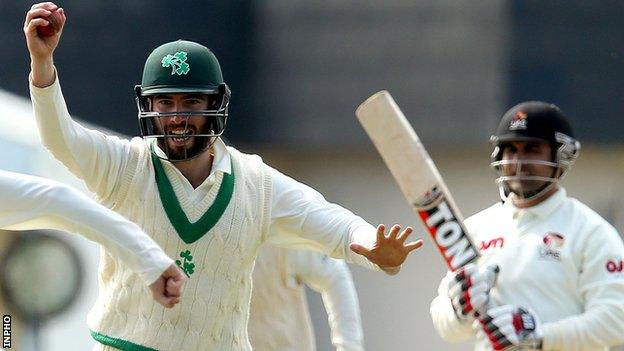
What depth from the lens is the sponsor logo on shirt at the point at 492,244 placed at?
15.8ft

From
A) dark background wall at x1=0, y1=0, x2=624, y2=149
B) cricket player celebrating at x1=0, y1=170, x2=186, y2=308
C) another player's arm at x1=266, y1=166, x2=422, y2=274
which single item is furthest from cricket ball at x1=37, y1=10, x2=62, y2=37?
dark background wall at x1=0, y1=0, x2=624, y2=149

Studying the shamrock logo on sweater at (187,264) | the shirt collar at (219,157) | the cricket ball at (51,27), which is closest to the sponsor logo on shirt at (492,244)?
the shirt collar at (219,157)

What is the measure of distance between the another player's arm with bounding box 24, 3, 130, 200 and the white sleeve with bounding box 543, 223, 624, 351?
120 centimetres

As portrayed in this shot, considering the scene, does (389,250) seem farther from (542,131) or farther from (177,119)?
(542,131)

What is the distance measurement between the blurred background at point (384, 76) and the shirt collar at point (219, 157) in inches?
152

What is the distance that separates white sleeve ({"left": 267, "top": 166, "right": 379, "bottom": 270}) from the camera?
4.58m

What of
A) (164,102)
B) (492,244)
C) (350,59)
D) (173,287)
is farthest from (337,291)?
(350,59)

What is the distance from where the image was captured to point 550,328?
4.67 metres

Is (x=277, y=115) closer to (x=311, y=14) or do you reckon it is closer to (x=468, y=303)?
(x=311, y=14)

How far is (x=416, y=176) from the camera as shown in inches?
181

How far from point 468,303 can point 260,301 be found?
1.59 metres

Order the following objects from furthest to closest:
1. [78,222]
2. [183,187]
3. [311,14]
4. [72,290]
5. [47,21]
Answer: [311,14] < [72,290] < [183,187] < [47,21] < [78,222]

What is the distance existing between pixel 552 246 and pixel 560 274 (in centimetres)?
8

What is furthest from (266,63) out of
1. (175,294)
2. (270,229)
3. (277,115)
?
(175,294)
